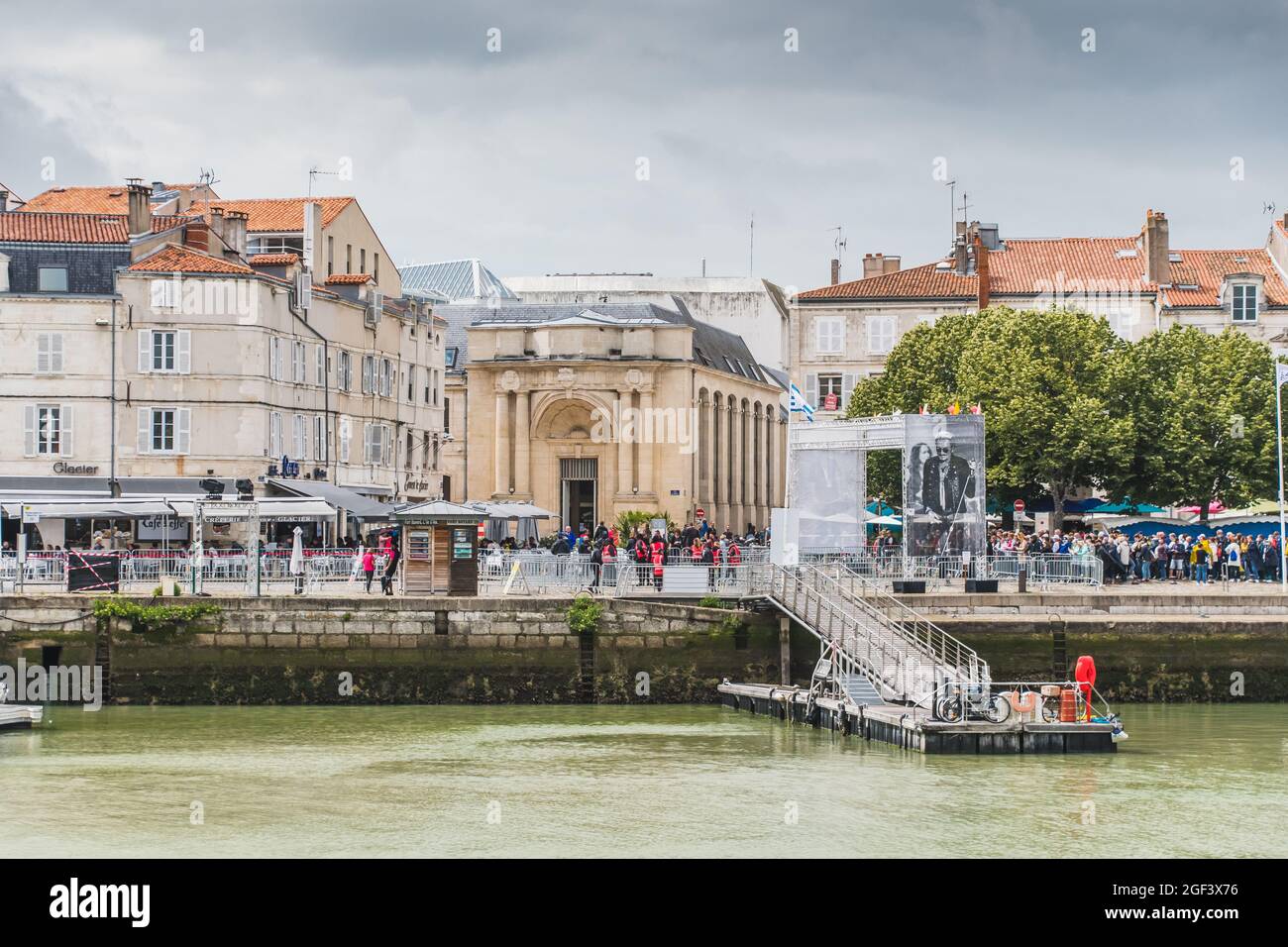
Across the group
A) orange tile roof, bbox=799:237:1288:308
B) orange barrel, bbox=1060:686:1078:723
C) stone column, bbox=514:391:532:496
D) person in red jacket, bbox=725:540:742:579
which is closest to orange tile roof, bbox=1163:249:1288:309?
orange tile roof, bbox=799:237:1288:308

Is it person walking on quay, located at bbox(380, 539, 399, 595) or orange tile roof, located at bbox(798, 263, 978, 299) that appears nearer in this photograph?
person walking on quay, located at bbox(380, 539, 399, 595)

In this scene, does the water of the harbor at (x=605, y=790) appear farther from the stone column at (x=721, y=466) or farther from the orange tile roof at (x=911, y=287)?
the stone column at (x=721, y=466)

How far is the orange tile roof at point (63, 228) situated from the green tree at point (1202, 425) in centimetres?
3013

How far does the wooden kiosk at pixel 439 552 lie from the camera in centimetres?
4512

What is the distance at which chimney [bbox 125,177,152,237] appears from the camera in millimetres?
62031

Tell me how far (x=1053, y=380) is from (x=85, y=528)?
29157mm

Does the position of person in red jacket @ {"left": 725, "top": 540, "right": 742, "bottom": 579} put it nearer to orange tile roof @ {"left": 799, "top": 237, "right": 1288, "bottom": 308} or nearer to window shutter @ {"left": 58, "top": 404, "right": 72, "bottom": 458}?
window shutter @ {"left": 58, "top": 404, "right": 72, "bottom": 458}

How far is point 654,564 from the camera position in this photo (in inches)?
1809

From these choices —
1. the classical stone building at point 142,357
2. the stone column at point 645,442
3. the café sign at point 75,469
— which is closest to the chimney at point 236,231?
the classical stone building at point 142,357

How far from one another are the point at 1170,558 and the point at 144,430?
28755 millimetres

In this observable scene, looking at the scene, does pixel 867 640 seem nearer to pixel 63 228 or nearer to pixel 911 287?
pixel 63 228

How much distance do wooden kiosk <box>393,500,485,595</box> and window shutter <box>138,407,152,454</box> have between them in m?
17.9

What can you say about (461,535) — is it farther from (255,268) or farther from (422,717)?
(255,268)
